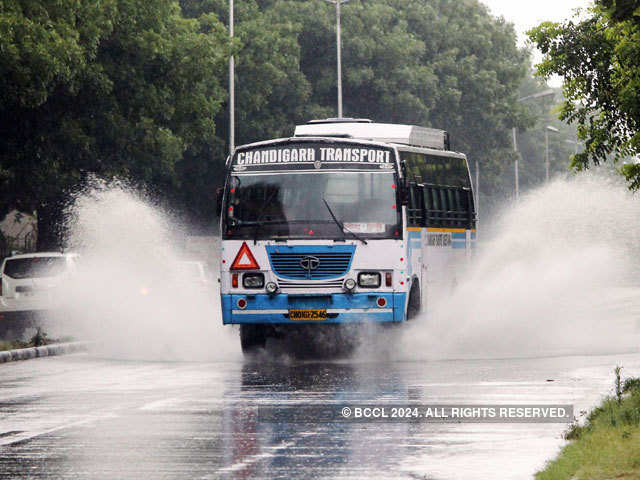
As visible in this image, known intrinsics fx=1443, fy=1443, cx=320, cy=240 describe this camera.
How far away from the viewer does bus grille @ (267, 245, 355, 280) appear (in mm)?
20672

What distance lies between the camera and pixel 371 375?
1845 centimetres

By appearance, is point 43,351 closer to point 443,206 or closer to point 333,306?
point 333,306

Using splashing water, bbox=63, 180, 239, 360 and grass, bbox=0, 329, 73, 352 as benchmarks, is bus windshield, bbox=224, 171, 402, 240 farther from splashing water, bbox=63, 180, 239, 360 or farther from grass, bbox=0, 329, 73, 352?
grass, bbox=0, 329, 73, 352

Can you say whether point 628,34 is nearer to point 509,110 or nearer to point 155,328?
point 155,328

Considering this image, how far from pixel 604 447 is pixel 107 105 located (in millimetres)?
28172

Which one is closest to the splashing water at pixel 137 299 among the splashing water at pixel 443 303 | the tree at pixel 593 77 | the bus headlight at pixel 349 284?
the splashing water at pixel 443 303

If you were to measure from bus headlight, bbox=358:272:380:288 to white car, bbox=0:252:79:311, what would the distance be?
34.7 feet

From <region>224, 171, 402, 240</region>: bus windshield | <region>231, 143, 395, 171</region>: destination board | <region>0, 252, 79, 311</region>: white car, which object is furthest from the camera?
<region>0, 252, 79, 311</region>: white car

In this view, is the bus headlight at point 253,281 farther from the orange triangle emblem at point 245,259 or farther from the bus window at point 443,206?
the bus window at point 443,206

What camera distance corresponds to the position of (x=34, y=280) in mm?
29625

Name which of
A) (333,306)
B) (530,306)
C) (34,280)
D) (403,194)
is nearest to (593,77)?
(403,194)

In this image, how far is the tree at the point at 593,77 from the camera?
605 inches

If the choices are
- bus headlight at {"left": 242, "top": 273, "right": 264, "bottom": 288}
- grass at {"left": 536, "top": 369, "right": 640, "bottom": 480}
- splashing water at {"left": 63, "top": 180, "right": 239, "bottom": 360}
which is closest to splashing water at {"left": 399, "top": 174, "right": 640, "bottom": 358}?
bus headlight at {"left": 242, "top": 273, "right": 264, "bottom": 288}

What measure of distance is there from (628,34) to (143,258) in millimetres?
19603
